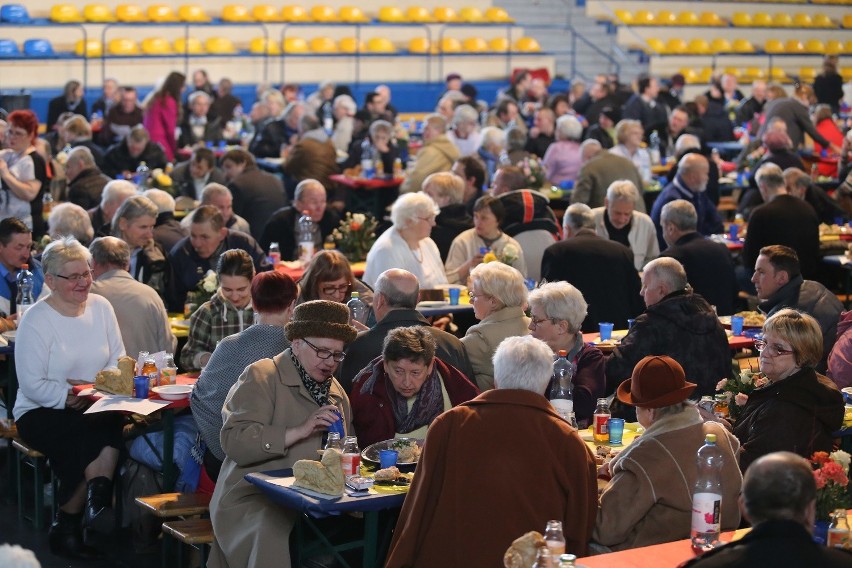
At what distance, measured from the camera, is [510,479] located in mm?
4762

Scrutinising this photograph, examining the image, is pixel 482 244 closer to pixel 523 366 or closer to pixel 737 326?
pixel 737 326

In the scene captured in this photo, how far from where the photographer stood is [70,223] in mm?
8828

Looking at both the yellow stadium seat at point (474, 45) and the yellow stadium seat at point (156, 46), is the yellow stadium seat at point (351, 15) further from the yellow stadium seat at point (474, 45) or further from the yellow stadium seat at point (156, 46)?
the yellow stadium seat at point (156, 46)

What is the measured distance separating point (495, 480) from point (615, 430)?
1.33 metres

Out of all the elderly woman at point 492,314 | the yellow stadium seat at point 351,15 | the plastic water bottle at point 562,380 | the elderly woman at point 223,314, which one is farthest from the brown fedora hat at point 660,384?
A: the yellow stadium seat at point 351,15

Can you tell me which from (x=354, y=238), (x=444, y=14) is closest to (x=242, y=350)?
(x=354, y=238)

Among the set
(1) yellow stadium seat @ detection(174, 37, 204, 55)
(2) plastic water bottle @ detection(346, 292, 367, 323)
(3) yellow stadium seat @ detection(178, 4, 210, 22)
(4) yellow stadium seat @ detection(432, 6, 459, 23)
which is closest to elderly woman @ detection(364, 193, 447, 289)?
(2) plastic water bottle @ detection(346, 292, 367, 323)

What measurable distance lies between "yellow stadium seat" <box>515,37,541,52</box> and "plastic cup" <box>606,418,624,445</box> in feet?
64.7

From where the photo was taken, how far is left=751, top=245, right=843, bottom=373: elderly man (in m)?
7.91

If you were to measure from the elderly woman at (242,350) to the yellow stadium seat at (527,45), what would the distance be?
1966 cm

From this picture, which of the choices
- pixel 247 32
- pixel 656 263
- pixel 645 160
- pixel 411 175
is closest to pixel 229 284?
pixel 656 263

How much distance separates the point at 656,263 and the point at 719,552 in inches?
138

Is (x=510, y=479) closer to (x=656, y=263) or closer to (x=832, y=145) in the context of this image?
(x=656, y=263)

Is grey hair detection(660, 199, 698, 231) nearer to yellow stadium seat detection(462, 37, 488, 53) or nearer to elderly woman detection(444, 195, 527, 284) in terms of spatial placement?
elderly woman detection(444, 195, 527, 284)
